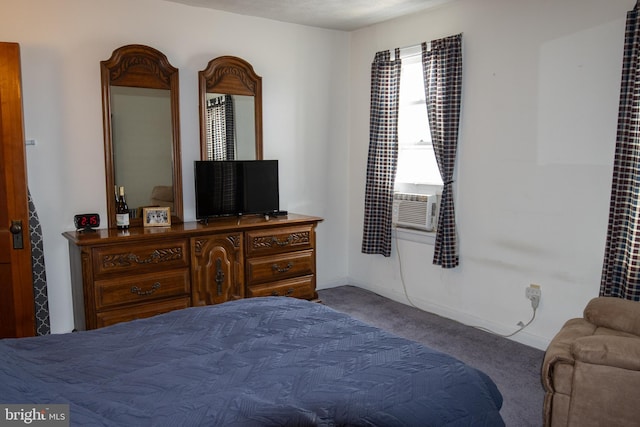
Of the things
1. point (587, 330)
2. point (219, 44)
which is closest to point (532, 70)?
point (587, 330)

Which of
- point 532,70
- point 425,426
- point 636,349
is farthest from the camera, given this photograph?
point 532,70

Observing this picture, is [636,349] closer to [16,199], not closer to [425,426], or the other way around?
[425,426]

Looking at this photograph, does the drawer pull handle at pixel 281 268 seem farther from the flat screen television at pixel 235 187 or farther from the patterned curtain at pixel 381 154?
the patterned curtain at pixel 381 154

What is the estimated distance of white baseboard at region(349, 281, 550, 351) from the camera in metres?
3.43

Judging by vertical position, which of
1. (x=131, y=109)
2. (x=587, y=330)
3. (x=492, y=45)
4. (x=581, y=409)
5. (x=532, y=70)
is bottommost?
(x=581, y=409)

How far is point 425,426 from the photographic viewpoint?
4.67 ft

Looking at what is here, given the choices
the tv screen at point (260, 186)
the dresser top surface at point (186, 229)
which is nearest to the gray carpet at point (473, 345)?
the dresser top surface at point (186, 229)

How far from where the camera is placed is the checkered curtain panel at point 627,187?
273 cm

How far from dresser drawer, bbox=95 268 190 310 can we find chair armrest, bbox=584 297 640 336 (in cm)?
258

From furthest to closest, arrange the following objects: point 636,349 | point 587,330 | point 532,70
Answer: point 532,70 → point 587,330 → point 636,349

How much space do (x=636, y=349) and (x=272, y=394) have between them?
4.96ft

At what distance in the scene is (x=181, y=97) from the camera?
12.8ft

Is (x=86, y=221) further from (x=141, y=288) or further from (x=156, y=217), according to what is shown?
(x=141, y=288)

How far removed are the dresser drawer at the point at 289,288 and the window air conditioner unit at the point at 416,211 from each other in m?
0.96
